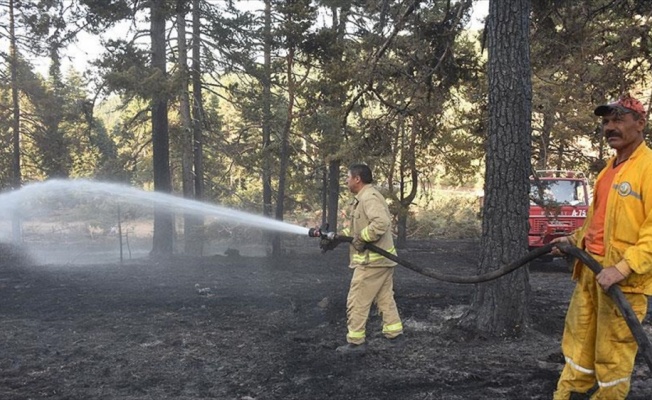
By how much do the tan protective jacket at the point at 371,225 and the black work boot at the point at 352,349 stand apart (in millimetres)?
Answer: 877

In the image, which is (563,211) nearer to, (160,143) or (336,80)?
(336,80)

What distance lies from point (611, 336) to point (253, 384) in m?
2.96

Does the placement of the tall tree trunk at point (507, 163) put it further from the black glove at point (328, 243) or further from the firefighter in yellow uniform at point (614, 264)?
the firefighter in yellow uniform at point (614, 264)

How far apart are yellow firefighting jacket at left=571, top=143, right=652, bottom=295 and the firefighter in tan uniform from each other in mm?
2464

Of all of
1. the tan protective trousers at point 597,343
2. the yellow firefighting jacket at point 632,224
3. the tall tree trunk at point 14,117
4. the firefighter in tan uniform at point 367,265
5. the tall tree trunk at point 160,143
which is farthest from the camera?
the tall tree trunk at point 14,117

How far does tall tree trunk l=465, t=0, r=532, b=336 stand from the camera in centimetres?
557

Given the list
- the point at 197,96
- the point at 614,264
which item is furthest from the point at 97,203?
the point at 614,264

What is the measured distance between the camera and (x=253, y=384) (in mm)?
4566

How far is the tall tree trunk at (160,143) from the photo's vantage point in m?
14.2

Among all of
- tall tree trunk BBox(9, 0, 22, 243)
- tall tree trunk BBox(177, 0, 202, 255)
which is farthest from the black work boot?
tall tree trunk BBox(9, 0, 22, 243)

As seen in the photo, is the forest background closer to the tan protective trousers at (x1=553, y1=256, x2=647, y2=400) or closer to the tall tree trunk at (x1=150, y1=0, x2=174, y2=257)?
the tall tree trunk at (x1=150, y1=0, x2=174, y2=257)

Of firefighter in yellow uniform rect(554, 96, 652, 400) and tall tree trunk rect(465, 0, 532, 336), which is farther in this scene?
tall tree trunk rect(465, 0, 532, 336)

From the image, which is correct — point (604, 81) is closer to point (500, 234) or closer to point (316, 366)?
point (500, 234)

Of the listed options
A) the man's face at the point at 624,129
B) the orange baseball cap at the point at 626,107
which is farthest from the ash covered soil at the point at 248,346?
the orange baseball cap at the point at 626,107
